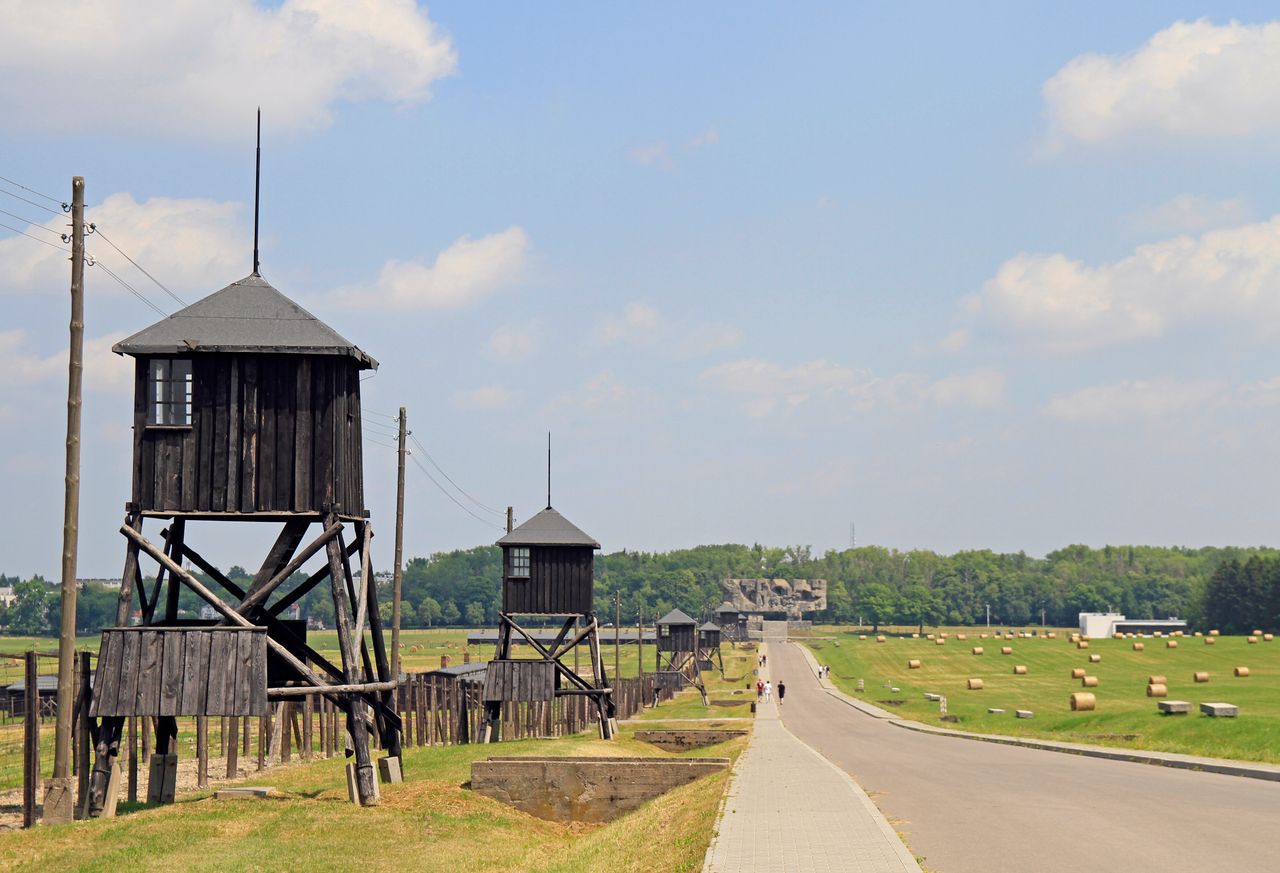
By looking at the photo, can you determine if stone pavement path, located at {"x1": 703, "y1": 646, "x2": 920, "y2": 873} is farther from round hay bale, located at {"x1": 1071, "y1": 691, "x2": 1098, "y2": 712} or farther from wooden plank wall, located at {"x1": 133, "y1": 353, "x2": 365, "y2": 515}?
round hay bale, located at {"x1": 1071, "y1": 691, "x2": 1098, "y2": 712}

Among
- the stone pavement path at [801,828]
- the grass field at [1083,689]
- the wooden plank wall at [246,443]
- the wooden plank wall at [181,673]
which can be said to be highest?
the wooden plank wall at [246,443]

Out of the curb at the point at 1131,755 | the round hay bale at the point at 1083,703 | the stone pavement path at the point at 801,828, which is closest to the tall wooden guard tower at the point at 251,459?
the stone pavement path at the point at 801,828

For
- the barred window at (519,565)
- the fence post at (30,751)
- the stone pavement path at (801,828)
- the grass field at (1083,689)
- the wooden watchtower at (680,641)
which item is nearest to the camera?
the stone pavement path at (801,828)

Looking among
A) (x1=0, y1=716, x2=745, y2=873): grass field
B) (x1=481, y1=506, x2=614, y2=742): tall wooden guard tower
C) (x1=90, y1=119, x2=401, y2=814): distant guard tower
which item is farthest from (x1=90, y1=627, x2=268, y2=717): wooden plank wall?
(x1=481, y1=506, x2=614, y2=742): tall wooden guard tower

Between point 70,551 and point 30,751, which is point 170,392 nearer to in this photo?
point 70,551

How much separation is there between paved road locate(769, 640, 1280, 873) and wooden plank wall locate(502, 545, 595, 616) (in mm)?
13934

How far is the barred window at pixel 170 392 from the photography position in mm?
25062

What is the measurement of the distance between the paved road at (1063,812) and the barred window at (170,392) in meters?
14.8

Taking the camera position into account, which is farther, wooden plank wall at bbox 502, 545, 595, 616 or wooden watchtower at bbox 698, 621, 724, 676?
wooden watchtower at bbox 698, 621, 724, 676

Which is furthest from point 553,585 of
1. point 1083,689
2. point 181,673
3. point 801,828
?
point 1083,689

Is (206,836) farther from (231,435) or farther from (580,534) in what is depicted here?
(580,534)

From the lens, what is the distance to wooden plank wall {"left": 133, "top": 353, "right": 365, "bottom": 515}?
24750 millimetres

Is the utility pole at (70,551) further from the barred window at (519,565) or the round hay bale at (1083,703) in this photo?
the round hay bale at (1083,703)

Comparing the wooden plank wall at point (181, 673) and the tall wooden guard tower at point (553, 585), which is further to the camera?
the tall wooden guard tower at point (553, 585)
